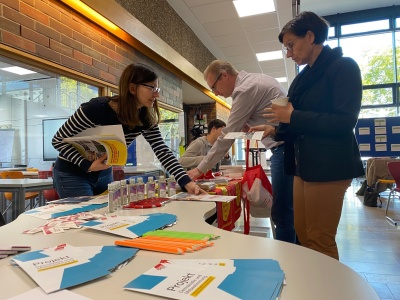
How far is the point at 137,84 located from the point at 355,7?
9503mm

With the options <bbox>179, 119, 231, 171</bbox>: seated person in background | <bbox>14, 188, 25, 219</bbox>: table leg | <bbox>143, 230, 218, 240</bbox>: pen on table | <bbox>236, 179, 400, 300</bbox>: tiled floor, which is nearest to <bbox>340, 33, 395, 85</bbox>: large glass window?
<bbox>236, 179, 400, 300</bbox>: tiled floor

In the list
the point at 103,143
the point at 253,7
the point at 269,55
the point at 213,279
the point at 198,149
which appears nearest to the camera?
the point at 213,279

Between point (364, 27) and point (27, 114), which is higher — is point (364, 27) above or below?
above

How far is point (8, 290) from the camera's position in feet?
1.82

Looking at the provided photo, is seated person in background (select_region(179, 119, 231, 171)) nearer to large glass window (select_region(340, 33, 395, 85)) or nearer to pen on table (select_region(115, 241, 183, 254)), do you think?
pen on table (select_region(115, 241, 183, 254))

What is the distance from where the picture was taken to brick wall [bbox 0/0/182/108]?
240 centimetres

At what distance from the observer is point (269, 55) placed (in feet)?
23.0

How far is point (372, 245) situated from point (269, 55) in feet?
16.4

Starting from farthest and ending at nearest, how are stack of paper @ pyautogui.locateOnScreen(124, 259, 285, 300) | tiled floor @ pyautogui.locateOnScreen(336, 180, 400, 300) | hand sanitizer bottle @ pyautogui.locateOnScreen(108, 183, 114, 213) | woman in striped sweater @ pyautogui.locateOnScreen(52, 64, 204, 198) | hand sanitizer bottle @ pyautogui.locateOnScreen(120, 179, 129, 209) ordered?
tiled floor @ pyautogui.locateOnScreen(336, 180, 400, 300) < woman in striped sweater @ pyautogui.locateOnScreen(52, 64, 204, 198) < hand sanitizer bottle @ pyautogui.locateOnScreen(120, 179, 129, 209) < hand sanitizer bottle @ pyautogui.locateOnScreen(108, 183, 114, 213) < stack of paper @ pyautogui.locateOnScreen(124, 259, 285, 300)

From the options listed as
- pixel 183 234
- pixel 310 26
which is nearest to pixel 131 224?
pixel 183 234

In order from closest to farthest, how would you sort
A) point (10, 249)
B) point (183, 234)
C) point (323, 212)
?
point (10, 249) → point (183, 234) → point (323, 212)

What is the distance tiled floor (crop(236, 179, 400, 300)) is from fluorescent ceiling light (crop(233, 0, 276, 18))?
3207mm

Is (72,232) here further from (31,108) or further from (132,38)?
(31,108)

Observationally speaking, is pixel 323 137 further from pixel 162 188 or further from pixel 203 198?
pixel 162 188
